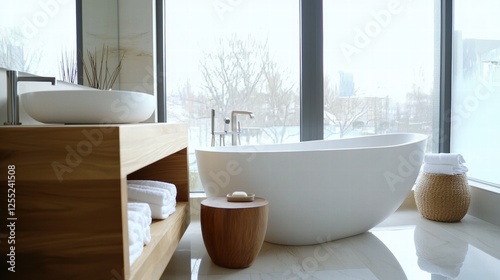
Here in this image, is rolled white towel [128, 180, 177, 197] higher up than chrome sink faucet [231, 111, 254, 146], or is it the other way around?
chrome sink faucet [231, 111, 254, 146]

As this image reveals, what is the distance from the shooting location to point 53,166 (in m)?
0.93

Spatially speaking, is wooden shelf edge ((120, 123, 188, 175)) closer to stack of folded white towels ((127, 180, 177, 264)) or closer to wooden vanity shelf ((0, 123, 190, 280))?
wooden vanity shelf ((0, 123, 190, 280))

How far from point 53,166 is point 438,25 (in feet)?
12.1

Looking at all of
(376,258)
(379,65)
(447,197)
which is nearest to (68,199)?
(376,258)

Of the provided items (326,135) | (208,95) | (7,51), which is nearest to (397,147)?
(326,135)

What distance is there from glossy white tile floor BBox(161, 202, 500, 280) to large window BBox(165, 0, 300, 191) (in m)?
1.10

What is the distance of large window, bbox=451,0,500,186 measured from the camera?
118 inches

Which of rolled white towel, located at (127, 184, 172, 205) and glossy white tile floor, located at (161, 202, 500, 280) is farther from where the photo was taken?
glossy white tile floor, located at (161, 202, 500, 280)

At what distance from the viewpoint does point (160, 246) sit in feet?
4.66

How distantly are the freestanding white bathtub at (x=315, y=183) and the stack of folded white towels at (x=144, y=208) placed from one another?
18.8 inches

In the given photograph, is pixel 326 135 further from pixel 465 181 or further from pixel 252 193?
pixel 252 193

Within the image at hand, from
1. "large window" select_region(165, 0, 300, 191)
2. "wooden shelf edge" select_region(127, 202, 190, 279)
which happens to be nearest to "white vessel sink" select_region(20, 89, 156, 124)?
"wooden shelf edge" select_region(127, 202, 190, 279)

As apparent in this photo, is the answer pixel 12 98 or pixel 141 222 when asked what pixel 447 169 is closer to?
Answer: pixel 141 222

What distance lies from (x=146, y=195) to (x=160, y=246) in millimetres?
313
